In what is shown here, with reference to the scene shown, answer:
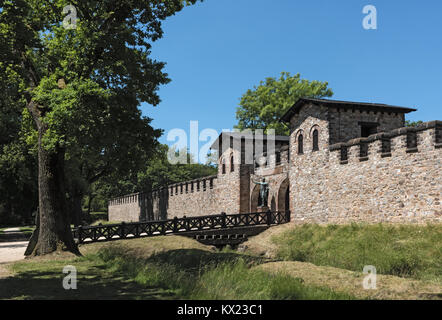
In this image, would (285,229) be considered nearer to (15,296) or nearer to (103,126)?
(103,126)

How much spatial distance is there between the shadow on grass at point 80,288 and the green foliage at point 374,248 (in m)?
8.95

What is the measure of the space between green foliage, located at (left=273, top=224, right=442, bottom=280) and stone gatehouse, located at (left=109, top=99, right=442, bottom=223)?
0.87m

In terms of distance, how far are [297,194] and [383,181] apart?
6.73m

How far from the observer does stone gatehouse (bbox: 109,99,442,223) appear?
16328 mm

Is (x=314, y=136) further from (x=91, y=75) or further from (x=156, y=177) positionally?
Answer: (x=156, y=177)

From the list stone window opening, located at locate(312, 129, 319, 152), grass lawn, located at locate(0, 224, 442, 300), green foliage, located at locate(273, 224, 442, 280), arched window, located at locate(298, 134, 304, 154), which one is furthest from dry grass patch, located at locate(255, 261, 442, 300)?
arched window, located at locate(298, 134, 304, 154)

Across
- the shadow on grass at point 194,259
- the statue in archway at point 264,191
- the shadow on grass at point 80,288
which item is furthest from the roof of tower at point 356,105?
the shadow on grass at point 80,288

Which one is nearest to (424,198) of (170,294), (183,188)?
(170,294)

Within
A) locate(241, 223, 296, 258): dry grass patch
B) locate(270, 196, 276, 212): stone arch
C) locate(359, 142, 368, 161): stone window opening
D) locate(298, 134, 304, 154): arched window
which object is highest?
locate(298, 134, 304, 154): arched window

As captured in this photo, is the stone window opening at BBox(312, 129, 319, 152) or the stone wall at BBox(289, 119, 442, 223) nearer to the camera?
the stone wall at BBox(289, 119, 442, 223)

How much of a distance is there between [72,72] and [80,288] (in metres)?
7.92

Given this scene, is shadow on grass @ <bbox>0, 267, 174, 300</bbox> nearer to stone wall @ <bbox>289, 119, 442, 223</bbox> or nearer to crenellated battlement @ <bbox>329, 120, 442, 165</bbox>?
stone wall @ <bbox>289, 119, 442, 223</bbox>

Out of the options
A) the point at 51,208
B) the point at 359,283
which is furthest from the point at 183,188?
the point at 359,283

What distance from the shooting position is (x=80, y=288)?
9.02m
